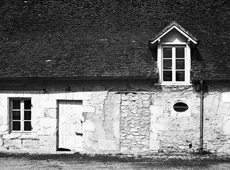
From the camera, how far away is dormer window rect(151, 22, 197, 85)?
12828mm

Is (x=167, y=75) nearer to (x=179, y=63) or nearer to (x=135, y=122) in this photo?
(x=179, y=63)

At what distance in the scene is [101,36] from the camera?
14.2 metres

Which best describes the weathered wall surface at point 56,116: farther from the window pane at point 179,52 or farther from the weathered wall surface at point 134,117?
the window pane at point 179,52

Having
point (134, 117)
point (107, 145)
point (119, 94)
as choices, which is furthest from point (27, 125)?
point (134, 117)

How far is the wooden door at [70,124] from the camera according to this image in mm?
13234

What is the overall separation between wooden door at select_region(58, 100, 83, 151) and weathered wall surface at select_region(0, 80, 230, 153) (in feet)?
0.85

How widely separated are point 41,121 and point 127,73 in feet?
12.2

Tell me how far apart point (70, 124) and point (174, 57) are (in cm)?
461

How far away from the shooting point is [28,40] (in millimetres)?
14320

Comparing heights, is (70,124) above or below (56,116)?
below

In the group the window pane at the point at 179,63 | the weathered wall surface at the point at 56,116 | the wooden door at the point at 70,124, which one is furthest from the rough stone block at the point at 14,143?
the window pane at the point at 179,63

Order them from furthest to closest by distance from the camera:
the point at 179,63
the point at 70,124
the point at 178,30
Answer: the point at 70,124 → the point at 179,63 → the point at 178,30

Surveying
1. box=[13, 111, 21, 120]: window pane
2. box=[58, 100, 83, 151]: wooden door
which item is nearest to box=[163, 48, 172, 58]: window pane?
box=[58, 100, 83, 151]: wooden door

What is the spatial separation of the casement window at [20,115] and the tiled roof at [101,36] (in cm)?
122
